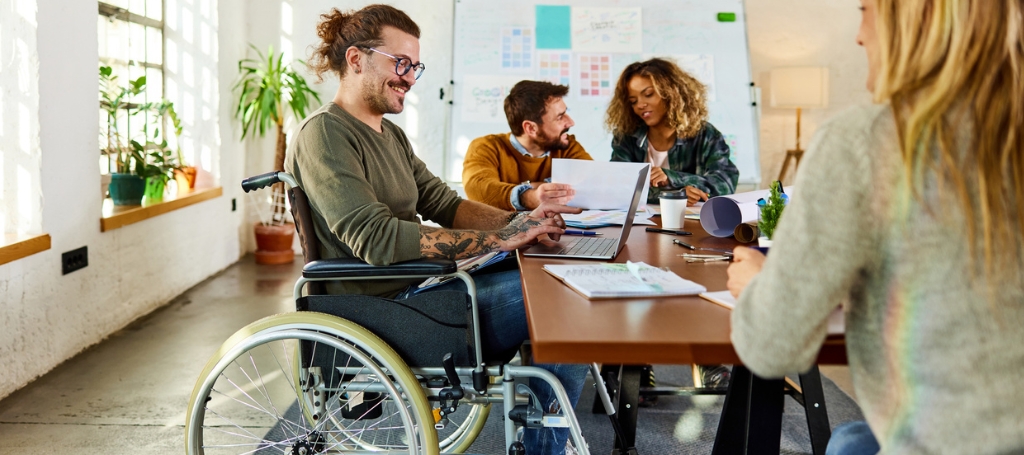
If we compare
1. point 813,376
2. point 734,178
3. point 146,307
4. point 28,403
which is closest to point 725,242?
point 813,376

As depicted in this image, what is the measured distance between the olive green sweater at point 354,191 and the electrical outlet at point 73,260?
1.73 meters

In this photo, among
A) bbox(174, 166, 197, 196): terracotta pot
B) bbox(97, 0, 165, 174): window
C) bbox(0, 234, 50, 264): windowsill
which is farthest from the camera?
bbox(174, 166, 197, 196): terracotta pot

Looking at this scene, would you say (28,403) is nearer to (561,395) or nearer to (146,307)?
(146,307)

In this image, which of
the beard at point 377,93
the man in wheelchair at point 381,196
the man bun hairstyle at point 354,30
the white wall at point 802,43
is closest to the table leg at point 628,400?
the man in wheelchair at point 381,196

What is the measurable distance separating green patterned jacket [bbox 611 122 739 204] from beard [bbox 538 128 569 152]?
9.4 inches

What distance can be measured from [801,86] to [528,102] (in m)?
2.52

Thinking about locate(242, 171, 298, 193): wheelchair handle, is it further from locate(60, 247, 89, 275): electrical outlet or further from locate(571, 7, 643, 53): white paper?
locate(571, 7, 643, 53): white paper

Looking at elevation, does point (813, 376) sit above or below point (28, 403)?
above

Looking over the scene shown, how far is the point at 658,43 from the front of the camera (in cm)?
522

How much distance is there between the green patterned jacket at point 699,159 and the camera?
3.03m

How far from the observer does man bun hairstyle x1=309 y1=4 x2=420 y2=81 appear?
2.11 metres

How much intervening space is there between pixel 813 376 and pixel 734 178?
1.20 m

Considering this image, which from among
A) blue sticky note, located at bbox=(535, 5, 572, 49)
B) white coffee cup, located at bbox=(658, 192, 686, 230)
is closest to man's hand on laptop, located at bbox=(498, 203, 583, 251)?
white coffee cup, located at bbox=(658, 192, 686, 230)

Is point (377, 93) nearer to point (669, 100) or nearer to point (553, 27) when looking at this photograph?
point (669, 100)
